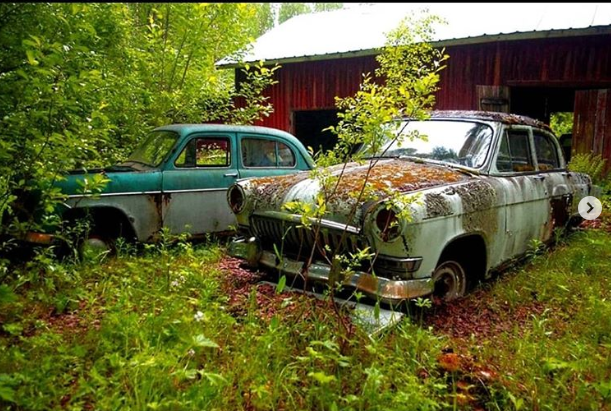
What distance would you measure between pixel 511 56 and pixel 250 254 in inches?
300

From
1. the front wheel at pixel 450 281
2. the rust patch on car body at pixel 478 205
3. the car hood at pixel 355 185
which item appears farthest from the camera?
the front wheel at pixel 450 281

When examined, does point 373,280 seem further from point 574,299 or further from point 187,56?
point 187,56

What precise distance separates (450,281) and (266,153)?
3224 mm

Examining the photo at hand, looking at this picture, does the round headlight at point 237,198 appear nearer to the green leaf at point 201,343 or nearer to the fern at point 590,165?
the green leaf at point 201,343

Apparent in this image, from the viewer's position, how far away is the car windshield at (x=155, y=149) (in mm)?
5500

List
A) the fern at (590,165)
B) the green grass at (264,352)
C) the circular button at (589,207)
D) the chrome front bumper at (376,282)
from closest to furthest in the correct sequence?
the green grass at (264,352)
the chrome front bumper at (376,282)
the circular button at (589,207)
the fern at (590,165)

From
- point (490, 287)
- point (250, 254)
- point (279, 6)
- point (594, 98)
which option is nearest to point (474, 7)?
point (594, 98)

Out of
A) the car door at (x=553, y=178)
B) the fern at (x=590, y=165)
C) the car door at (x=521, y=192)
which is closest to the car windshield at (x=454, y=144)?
the car door at (x=521, y=192)

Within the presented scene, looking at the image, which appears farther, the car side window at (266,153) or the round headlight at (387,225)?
the car side window at (266,153)

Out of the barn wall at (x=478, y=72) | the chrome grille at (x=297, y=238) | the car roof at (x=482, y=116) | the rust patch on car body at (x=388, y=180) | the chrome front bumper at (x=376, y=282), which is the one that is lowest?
the chrome front bumper at (x=376, y=282)

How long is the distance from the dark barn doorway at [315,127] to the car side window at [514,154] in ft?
27.9

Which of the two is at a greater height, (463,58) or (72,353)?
(463,58)

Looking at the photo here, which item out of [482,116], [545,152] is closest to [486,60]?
[545,152]

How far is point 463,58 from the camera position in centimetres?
972
